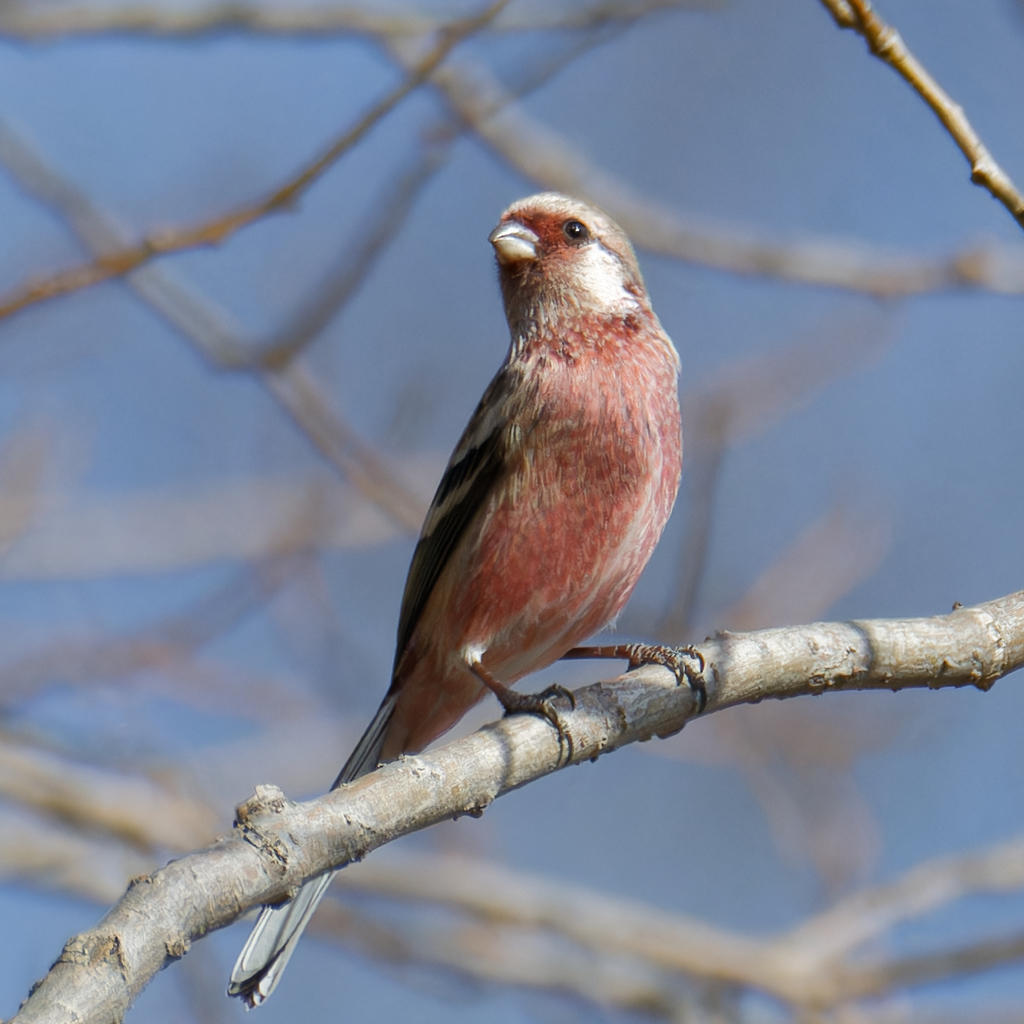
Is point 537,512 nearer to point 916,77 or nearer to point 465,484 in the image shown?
point 465,484

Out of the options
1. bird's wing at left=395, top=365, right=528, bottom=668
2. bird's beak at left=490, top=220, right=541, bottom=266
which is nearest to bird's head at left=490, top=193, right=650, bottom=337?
bird's beak at left=490, top=220, right=541, bottom=266

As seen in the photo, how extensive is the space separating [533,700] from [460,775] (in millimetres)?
773

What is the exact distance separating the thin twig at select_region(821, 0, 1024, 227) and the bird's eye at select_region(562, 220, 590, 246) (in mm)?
2274

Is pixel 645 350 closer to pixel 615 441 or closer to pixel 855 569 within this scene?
pixel 615 441

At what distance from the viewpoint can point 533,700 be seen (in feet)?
13.4

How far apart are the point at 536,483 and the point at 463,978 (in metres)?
2.91

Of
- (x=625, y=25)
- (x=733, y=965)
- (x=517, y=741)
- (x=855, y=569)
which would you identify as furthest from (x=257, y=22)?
(x=733, y=965)

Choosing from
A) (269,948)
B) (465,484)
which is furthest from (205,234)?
(269,948)

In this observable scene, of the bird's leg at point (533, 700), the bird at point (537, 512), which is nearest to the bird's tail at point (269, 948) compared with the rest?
the bird at point (537, 512)

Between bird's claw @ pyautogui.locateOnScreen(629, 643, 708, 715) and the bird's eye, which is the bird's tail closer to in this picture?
bird's claw @ pyautogui.locateOnScreen(629, 643, 708, 715)

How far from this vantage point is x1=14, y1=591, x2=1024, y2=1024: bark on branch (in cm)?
242

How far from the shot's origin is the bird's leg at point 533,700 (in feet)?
12.2

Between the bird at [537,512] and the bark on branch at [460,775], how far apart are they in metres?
0.58

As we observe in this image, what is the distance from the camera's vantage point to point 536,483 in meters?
4.73
